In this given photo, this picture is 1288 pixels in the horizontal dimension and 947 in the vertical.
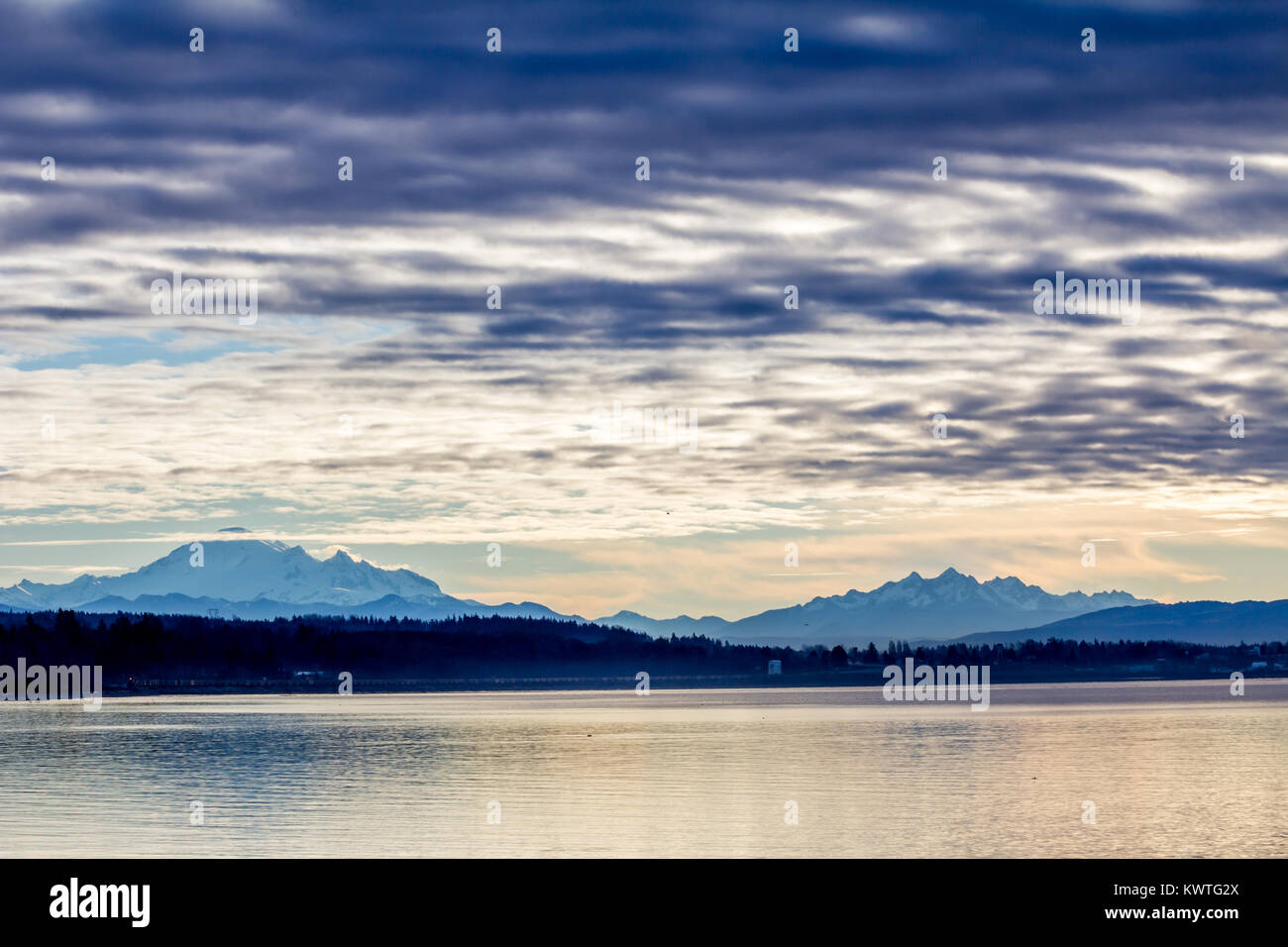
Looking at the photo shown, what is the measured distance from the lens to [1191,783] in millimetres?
91938

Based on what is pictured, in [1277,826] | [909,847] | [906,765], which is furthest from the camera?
[906,765]

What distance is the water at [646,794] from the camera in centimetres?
6106

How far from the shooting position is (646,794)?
271 feet

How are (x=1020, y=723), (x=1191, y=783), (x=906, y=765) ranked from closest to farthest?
(x=1191, y=783) < (x=906, y=765) < (x=1020, y=723)

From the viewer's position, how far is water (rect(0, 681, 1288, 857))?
61062 mm

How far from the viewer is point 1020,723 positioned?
614 feet

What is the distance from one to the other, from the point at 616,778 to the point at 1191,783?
36.2 m

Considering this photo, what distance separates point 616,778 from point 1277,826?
4108 cm
